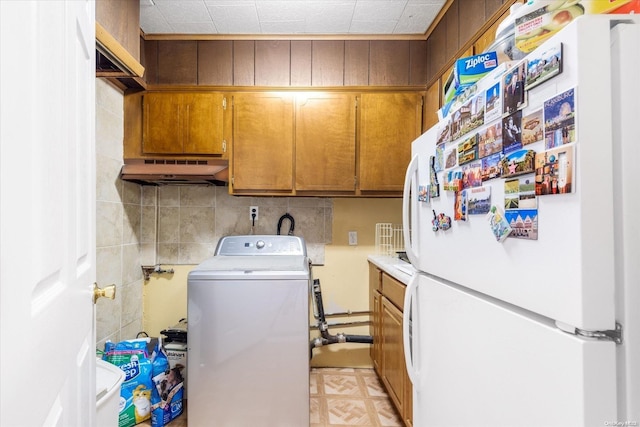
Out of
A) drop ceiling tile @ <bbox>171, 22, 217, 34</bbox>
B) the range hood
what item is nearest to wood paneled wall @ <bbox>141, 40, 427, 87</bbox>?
drop ceiling tile @ <bbox>171, 22, 217, 34</bbox>

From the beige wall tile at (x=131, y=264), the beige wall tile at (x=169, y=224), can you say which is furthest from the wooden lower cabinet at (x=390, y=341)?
the beige wall tile at (x=131, y=264)

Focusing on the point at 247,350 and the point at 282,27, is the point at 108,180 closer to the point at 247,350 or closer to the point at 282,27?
the point at 247,350

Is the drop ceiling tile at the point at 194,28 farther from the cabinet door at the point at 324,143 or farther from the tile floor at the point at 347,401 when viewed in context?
the tile floor at the point at 347,401

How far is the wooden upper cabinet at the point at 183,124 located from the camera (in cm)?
230

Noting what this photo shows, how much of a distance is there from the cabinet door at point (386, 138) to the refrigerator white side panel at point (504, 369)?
4.26ft

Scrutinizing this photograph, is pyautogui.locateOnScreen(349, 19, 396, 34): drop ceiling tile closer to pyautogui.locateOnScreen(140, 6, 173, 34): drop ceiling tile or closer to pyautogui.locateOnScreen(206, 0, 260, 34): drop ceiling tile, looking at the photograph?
pyautogui.locateOnScreen(206, 0, 260, 34): drop ceiling tile

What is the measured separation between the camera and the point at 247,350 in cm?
176

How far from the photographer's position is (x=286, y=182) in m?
2.30

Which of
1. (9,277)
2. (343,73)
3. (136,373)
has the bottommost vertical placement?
(136,373)

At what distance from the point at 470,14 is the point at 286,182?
1.49 m

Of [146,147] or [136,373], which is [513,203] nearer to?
[136,373]

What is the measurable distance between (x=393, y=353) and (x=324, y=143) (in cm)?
147

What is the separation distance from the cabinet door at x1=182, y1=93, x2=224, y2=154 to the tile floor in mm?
1792

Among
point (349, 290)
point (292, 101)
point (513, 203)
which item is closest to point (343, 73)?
point (292, 101)
